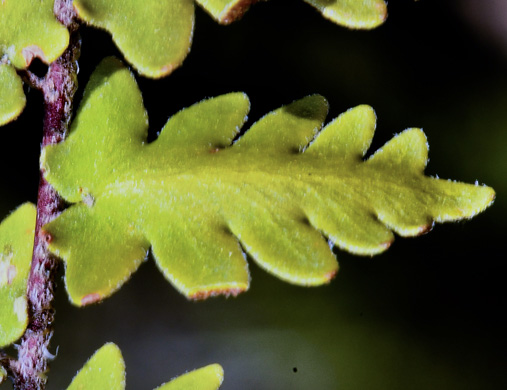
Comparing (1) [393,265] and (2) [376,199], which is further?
(1) [393,265]

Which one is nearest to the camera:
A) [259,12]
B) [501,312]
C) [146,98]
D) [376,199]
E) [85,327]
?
[376,199]

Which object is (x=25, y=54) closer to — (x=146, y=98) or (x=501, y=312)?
(x=146, y=98)

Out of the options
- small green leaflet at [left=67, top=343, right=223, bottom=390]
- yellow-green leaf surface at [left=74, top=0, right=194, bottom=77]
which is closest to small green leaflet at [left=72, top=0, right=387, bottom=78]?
yellow-green leaf surface at [left=74, top=0, right=194, bottom=77]

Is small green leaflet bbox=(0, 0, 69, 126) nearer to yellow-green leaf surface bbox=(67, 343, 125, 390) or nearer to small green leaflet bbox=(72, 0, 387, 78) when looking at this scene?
small green leaflet bbox=(72, 0, 387, 78)

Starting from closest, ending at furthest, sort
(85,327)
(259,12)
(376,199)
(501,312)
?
1. (376,199)
2. (259,12)
3. (501,312)
4. (85,327)

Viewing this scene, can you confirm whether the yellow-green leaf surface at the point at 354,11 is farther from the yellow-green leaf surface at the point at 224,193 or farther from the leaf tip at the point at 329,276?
the leaf tip at the point at 329,276

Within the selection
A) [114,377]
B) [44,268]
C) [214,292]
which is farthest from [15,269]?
[214,292]

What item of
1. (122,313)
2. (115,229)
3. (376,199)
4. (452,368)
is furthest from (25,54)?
(452,368)
